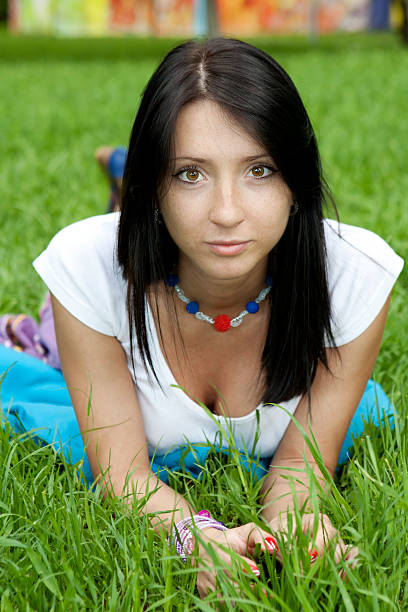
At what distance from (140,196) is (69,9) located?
30891mm

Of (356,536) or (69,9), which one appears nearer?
(356,536)

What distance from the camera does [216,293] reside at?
2070 millimetres

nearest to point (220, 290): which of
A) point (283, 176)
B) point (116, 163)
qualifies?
point (283, 176)

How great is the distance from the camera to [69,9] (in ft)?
99.6

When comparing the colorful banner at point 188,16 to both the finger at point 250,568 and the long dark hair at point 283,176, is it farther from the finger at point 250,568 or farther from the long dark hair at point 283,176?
the finger at point 250,568

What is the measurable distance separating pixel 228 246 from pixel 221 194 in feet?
0.37

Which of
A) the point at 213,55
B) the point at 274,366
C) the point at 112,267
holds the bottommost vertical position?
the point at 274,366

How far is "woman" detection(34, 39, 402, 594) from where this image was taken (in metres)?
1.73

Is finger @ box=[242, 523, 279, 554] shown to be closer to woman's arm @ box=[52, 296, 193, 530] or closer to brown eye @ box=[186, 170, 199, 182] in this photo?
woman's arm @ box=[52, 296, 193, 530]

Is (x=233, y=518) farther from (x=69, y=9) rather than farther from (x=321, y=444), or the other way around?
(x=69, y=9)

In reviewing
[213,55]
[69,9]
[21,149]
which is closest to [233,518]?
[213,55]

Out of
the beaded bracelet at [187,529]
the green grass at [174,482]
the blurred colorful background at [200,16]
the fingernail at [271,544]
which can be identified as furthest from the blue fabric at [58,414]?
the blurred colorful background at [200,16]

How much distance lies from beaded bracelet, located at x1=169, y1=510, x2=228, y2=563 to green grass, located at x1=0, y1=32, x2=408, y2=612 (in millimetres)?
32

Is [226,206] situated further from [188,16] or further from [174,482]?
[188,16]
